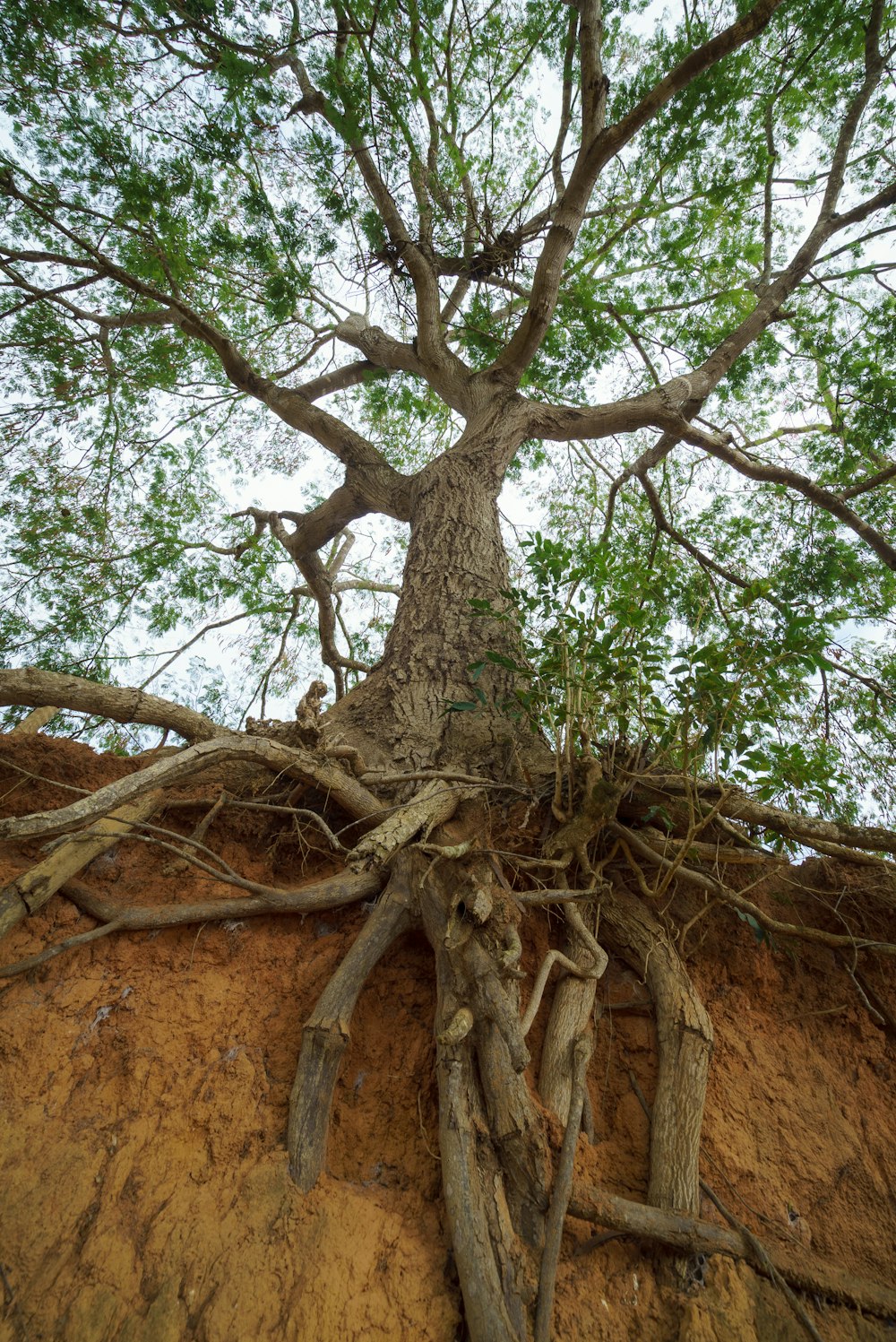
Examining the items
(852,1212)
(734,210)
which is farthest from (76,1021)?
(734,210)

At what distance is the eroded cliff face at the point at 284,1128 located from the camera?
1453 mm

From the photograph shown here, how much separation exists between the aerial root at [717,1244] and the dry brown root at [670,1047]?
0.20 ft

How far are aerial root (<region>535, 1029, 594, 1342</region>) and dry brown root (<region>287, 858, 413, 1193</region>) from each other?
61cm

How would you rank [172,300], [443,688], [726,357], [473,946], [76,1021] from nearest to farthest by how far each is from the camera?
1. [76,1021]
2. [473,946]
3. [443,688]
4. [172,300]
5. [726,357]

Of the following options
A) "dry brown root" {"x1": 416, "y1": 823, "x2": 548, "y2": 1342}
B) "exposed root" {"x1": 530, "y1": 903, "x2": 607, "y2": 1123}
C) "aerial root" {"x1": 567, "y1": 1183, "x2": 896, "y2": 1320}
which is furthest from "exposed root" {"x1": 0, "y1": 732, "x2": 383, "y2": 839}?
"aerial root" {"x1": 567, "y1": 1183, "x2": 896, "y2": 1320}

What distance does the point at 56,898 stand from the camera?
210 cm

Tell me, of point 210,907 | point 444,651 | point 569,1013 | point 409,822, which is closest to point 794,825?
point 569,1013

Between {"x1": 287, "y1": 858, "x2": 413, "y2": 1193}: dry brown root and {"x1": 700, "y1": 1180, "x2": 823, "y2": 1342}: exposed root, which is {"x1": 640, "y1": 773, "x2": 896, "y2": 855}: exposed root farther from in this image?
{"x1": 700, "y1": 1180, "x2": 823, "y2": 1342}: exposed root

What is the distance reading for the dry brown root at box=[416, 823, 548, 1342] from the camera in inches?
58.6

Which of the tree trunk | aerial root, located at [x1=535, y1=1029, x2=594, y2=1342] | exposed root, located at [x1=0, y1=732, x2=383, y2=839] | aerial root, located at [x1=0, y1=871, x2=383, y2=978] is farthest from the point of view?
the tree trunk

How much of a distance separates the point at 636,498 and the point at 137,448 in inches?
186

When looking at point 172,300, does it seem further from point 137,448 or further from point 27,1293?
point 27,1293

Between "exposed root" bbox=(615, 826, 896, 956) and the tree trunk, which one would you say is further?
the tree trunk

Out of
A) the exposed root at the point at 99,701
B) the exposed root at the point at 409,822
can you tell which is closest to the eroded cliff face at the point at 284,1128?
the exposed root at the point at 99,701
